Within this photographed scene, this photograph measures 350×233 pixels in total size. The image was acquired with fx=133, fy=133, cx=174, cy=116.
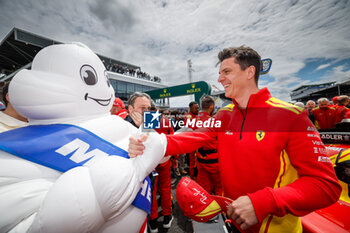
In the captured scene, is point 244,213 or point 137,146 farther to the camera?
point 137,146

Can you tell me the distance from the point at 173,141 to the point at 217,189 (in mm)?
1978

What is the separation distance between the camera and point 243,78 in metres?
1.03

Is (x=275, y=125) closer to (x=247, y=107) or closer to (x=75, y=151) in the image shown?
(x=247, y=107)

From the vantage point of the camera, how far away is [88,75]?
934 millimetres

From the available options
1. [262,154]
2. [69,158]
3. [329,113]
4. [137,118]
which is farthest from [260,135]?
[329,113]

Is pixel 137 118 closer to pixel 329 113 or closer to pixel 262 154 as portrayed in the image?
pixel 262 154

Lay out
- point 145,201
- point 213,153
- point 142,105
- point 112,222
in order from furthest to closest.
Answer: point 213,153 → point 142,105 → point 145,201 → point 112,222

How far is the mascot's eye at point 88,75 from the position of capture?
910 millimetres

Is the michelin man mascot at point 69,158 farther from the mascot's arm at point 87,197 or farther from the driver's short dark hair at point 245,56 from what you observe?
the driver's short dark hair at point 245,56

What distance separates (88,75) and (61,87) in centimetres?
18

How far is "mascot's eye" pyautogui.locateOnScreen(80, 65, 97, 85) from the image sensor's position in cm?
91

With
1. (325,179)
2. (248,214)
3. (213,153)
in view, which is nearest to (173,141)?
(248,214)

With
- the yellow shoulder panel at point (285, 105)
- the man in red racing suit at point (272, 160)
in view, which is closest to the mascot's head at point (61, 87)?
the man in red racing suit at point (272, 160)

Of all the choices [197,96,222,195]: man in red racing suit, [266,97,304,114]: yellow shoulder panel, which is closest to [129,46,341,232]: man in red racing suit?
[266,97,304,114]: yellow shoulder panel
